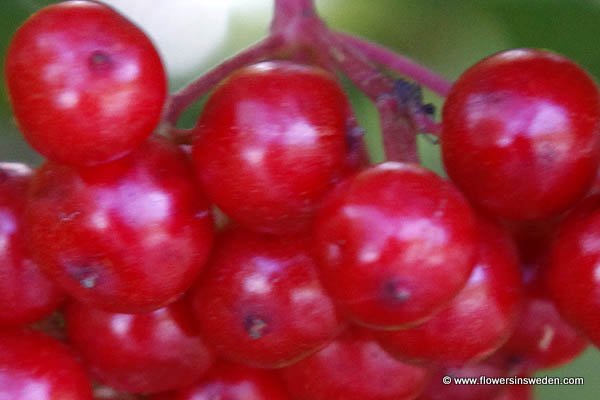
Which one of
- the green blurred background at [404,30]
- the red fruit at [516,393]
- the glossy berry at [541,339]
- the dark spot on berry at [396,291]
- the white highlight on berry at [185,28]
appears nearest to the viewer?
the dark spot on berry at [396,291]

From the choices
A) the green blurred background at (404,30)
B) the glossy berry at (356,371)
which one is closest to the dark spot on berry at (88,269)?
the glossy berry at (356,371)

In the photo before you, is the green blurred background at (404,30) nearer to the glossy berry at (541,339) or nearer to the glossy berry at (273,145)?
the glossy berry at (541,339)

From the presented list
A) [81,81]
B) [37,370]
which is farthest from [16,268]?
[81,81]

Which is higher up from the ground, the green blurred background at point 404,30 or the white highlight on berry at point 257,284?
the white highlight on berry at point 257,284

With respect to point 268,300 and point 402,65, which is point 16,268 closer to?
point 268,300

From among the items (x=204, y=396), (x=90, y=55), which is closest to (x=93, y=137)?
(x=90, y=55)

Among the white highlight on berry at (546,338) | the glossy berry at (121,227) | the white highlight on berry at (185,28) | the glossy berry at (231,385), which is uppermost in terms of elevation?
the glossy berry at (121,227)
